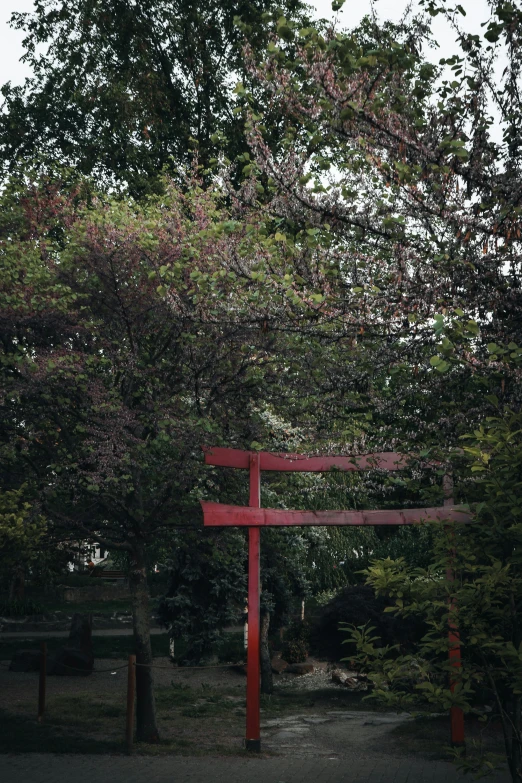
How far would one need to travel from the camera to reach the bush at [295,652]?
21109mm

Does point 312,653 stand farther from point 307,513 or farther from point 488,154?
point 488,154

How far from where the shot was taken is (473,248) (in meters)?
6.95

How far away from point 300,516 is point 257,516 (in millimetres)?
625

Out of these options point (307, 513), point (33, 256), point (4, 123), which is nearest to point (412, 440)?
point (307, 513)

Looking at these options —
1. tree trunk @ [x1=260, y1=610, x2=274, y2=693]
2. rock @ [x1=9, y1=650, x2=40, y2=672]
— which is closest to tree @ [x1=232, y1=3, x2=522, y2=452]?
tree trunk @ [x1=260, y1=610, x2=274, y2=693]

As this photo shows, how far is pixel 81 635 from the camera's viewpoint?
20703mm

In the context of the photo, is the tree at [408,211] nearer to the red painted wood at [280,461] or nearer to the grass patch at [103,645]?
the red painted wood at [280,461]

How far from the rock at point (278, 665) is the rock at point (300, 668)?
0.11 metres

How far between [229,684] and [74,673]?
377cm

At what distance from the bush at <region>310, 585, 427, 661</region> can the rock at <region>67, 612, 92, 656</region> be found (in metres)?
5.55

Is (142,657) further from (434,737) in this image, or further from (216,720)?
(434,737)

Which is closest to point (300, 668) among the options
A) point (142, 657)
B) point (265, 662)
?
point (265, 662)

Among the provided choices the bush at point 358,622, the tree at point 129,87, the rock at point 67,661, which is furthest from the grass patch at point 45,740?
the tree at point 129,87

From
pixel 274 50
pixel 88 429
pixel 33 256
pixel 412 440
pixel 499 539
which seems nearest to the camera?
pixel 499 539
